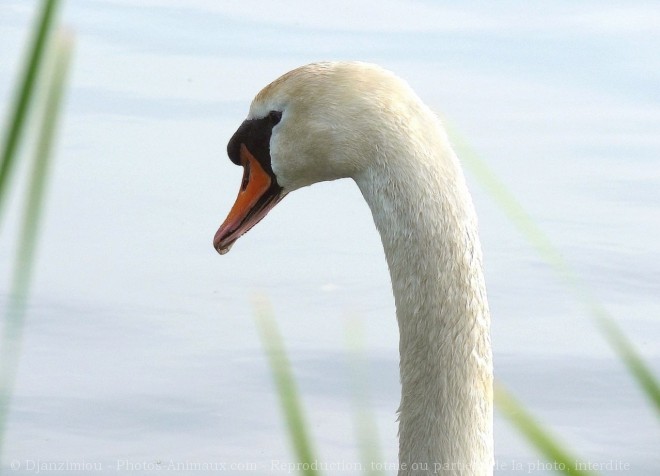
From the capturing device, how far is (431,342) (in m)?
3.19

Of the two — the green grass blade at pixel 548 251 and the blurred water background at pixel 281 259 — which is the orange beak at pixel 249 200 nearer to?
the blurred water background at pixel 281 259

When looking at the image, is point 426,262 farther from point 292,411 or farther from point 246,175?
point 292,411

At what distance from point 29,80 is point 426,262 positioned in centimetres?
203

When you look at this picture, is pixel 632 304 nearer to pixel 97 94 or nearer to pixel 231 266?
pixel 231 266

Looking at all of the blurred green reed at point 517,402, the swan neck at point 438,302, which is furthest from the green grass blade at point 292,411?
the swan neck at point 438,302

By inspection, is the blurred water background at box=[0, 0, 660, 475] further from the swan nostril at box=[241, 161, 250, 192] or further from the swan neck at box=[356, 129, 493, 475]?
the swan neck at box=[356, 129, 493, 475]

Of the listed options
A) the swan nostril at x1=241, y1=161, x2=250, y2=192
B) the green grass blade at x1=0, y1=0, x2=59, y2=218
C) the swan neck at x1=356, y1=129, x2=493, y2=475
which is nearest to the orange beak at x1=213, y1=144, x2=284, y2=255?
the swan nostril at x1=241, y1=161, x2=250, y2=192

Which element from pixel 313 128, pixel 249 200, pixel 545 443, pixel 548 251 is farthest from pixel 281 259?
pixel 545 443

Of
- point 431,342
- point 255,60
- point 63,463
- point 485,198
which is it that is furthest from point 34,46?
point 255,60

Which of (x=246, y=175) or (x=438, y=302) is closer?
(x=438, y=302)

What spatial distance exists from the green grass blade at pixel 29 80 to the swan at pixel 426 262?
1941 millimetres

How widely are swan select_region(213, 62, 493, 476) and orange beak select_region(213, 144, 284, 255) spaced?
56 cm

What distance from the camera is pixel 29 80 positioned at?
1.18 m

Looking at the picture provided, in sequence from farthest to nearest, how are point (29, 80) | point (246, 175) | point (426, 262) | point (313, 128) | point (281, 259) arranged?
1. point (281, 259)
2. point (246, 175)
3. point (313, 128)
4. point (426, 262)
5. point (29, 80)
